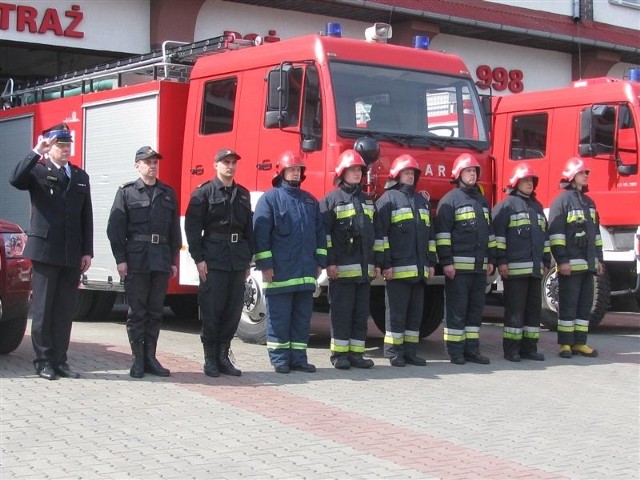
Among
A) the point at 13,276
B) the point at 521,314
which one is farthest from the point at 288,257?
the point at 521,314

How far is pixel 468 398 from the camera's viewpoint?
798 cm

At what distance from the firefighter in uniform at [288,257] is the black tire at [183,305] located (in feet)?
12.1

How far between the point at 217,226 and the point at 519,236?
3199 mm

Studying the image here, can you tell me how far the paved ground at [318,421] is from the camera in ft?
19.0

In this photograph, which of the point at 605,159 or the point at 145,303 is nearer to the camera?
the point at 145,303

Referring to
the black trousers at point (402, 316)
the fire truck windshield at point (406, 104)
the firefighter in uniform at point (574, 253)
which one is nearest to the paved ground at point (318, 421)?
the black trousers at point (402, 316)

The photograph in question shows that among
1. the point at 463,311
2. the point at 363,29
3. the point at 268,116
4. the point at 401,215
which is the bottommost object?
the point at 463,311

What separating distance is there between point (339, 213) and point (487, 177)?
2.21 meters

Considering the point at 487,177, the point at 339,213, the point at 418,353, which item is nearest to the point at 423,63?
the point at 487,177

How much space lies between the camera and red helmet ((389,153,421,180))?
30.4ft

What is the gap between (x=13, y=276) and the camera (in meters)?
8.34

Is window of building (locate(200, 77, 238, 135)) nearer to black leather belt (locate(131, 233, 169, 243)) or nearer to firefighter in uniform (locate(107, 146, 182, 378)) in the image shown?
firefighter in uniform (locate(107, 146, 182, 378))

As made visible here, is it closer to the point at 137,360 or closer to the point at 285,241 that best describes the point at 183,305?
the point at 285,241

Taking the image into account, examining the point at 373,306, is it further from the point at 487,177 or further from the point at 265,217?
the point at 265,217
